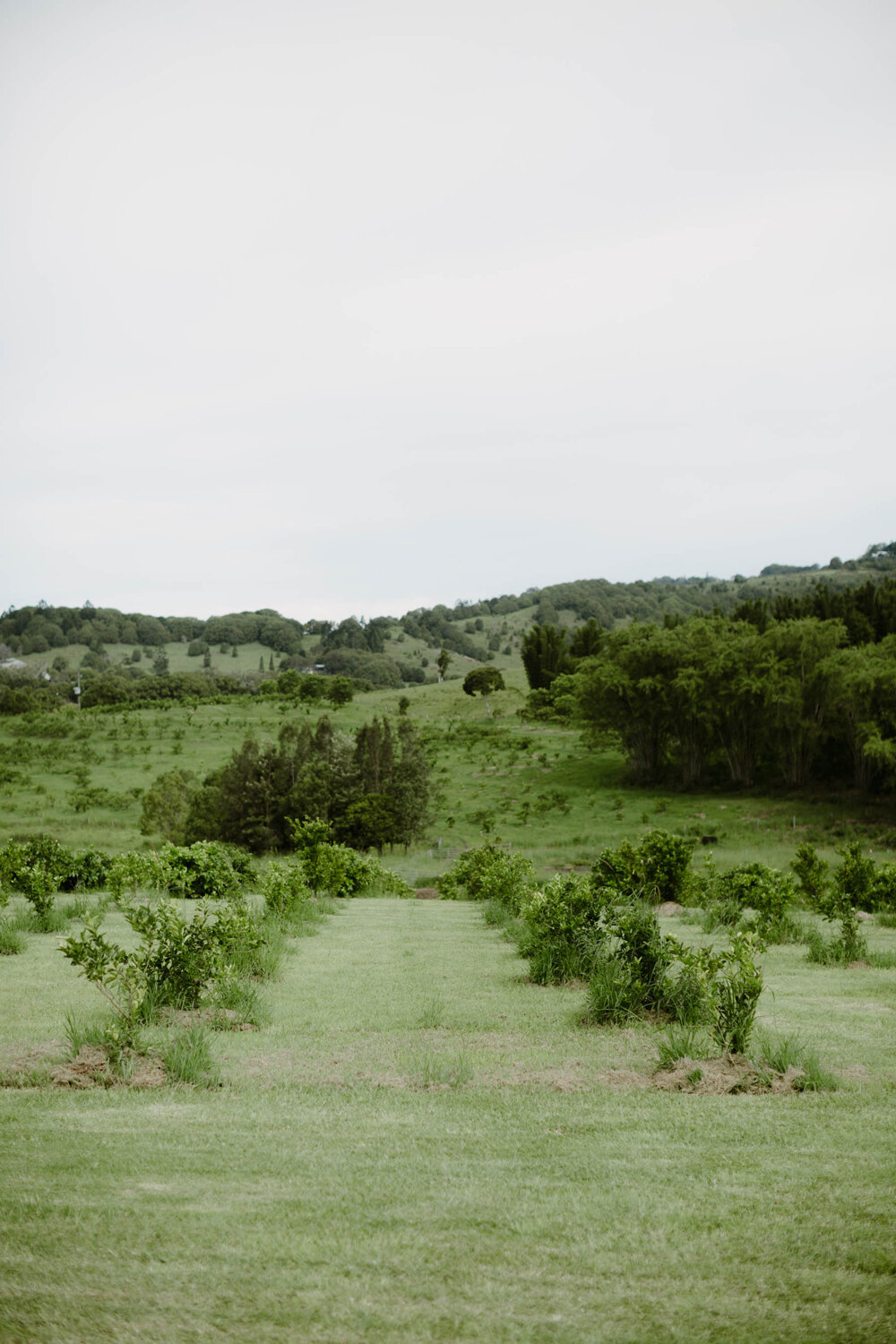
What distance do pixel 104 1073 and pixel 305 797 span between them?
40.3 m

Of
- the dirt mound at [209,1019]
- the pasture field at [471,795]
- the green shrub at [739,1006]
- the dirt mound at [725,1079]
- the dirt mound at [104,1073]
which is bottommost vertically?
the pasture field at [471,795]

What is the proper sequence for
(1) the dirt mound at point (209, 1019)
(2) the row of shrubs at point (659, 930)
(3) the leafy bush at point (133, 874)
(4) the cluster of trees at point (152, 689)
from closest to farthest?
(2) the row of shrubs at point (659, 930), (1) the dirt mound at point (209, 1019), (3) the leafy bush at point (133, 874), (4) the cluster of trees at point (152, 689)

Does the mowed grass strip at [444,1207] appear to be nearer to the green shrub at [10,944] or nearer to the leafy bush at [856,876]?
the green shrub at [10,944]

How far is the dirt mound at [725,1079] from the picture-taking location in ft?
19.6

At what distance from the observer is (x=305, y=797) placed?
45938 millimetres

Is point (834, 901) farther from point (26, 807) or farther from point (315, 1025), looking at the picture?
point (26, 807)

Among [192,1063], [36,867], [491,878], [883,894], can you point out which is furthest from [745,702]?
[192,1063]

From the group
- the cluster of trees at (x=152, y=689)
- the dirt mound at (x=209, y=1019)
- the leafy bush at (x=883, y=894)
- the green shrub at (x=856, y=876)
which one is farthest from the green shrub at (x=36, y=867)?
the cluster of trees at (x=152, y=689)

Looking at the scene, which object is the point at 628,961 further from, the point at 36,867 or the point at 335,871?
the point at 335,871

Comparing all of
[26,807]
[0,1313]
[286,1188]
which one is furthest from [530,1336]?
[26,807]

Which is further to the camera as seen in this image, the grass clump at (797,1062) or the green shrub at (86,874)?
the green shrub at (86,874)

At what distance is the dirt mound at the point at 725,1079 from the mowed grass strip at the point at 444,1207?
0.23 m

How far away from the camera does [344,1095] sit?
19.1 feet

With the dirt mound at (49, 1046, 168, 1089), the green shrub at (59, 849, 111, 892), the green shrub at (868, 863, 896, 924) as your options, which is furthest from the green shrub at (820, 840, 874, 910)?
the green shrub at (59, 849, 111, 892)
